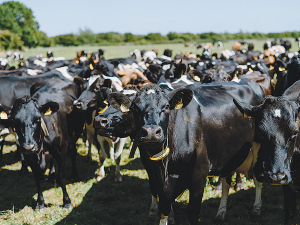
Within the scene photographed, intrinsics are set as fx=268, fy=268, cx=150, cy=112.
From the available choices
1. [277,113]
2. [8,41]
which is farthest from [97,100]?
[8,41]

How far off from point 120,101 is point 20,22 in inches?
3394

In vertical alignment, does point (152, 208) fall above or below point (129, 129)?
below

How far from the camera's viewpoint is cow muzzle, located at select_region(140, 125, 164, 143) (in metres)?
2.49

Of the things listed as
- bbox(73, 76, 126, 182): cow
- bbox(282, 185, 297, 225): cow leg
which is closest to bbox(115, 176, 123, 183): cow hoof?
bbox(73, 76, 126, 182): cow

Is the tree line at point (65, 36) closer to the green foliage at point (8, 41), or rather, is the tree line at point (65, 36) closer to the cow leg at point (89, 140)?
the green foliage at point (8, 41)

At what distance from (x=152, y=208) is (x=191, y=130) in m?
1.90

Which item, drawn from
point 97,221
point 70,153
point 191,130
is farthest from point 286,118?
point 70,153

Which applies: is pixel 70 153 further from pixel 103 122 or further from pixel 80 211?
pixel 103 122

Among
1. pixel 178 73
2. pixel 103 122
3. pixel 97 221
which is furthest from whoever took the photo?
pixel 178 73

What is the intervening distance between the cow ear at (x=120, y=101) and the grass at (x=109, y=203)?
214 centimetres

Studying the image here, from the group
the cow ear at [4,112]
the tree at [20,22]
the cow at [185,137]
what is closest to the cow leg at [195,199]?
the cow at [185,137]

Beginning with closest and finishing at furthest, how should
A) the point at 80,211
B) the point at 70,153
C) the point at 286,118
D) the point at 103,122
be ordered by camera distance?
the point at 286,118 → the point at 103,122 → the point at 80,211 → the point at 70,153

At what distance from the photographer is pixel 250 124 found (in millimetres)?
3912

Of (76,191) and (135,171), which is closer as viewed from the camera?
(76,191)
